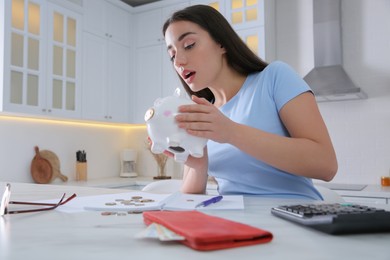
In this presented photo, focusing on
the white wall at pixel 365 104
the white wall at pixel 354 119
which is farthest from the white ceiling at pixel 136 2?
the white wall at pixel 365 104

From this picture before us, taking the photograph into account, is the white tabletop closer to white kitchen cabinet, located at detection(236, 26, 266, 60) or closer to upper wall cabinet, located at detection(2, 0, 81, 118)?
upper wall cabinet, located at detection(2, 0, 81, 118)

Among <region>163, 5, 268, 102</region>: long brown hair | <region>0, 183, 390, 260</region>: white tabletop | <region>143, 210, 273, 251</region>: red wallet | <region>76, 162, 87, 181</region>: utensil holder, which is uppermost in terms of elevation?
<region>163, 5, 268, 102</region>: long brown hair

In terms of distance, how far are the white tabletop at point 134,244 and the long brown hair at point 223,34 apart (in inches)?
31.8

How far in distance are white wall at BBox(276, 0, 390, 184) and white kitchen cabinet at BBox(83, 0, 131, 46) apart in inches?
81.3

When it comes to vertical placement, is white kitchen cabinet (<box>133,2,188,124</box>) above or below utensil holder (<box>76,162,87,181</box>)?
above

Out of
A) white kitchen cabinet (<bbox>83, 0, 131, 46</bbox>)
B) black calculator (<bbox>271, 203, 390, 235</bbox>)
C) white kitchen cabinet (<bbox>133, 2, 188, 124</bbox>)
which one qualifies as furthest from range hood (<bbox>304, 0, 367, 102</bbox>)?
black calculator (<bbox>271, 203, 390, 235</bbox>)

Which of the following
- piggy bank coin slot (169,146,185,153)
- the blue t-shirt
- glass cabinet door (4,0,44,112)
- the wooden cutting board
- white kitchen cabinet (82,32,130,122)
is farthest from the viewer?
white kitchen cabinet (82,32,130,122)

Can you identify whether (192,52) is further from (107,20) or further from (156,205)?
(107,20)

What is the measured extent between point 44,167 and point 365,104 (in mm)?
2773

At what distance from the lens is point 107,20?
3.59 metres

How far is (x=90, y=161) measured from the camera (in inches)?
150

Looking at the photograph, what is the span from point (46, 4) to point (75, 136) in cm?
126

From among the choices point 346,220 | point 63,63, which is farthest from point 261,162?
point 63,63

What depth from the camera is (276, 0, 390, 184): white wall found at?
305 cm
